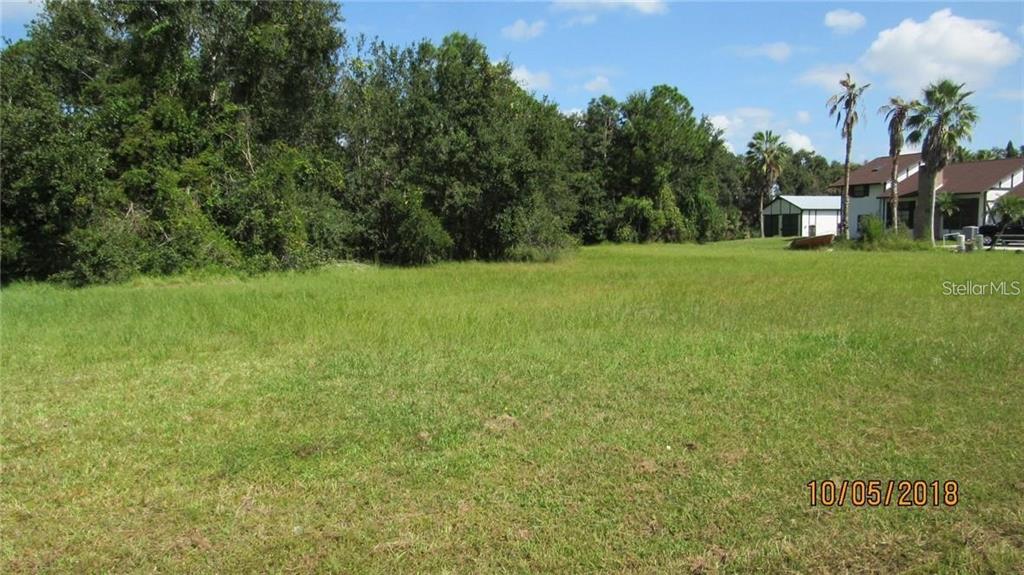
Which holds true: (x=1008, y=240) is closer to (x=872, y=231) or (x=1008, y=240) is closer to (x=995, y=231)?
(x=995, y=231)

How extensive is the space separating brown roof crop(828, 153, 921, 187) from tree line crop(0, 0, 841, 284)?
93.3 ft

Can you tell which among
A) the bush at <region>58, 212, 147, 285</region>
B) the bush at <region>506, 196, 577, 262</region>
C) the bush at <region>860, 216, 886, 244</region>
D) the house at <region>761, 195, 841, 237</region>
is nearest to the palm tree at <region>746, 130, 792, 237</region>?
the house at <region>761, 195, 841, 237</region>

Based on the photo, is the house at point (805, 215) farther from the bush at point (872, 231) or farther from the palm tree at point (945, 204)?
the bush at point (872, 231)

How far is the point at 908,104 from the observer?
112 ft

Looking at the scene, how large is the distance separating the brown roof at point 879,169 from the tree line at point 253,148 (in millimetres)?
28432

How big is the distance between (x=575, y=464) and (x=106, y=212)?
1799cm

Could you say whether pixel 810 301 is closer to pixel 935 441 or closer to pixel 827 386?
pixel 827 386

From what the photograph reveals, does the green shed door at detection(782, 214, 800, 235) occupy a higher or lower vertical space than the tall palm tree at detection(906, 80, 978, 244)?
lower

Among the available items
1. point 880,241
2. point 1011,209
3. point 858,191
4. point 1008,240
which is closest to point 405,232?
point 880,241

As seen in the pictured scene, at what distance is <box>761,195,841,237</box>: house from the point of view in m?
55.8

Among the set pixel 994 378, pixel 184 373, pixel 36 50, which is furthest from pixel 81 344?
pixel 36 50

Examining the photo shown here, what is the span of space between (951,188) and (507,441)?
4644 cm

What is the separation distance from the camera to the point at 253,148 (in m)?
22.6
